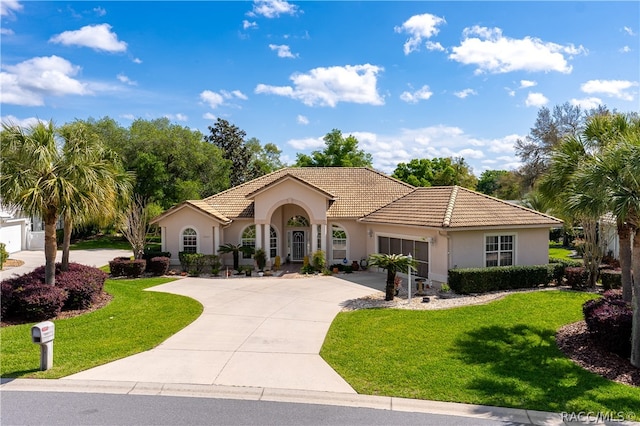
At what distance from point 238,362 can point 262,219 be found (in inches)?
A: 580

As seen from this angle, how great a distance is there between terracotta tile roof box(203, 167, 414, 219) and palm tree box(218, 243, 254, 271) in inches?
76.4

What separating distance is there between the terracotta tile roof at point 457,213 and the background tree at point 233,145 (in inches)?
1490

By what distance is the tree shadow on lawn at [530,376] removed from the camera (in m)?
7.36

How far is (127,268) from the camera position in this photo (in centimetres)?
2181

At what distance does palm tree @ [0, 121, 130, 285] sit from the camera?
13.0 meters

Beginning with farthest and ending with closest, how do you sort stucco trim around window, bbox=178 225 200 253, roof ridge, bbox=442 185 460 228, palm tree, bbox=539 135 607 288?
stucco trim around window, bbox=178 225 200 253, roof ridge, bbox=442 185 460 228, palm tree, bbox=539 135 607 288

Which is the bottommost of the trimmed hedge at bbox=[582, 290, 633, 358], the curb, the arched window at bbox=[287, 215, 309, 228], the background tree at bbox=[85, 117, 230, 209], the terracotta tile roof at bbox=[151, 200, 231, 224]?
the curb

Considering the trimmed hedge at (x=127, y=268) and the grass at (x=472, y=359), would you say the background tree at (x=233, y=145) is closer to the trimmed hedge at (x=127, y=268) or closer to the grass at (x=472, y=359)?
the trimmed hedge at (x=127, y=268)

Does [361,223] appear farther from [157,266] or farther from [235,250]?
A: [157,266]

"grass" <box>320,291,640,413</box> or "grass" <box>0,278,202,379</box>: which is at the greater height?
"grass" <box>0,278,202,379</box>

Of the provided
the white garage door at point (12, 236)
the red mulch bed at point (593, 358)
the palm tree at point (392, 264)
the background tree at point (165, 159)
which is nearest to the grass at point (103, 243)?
the white garage door at point (12, 236)

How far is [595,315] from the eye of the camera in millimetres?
10164

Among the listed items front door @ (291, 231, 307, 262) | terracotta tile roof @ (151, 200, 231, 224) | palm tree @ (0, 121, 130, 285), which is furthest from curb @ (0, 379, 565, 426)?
front door @ (291, 231, 307, 262)

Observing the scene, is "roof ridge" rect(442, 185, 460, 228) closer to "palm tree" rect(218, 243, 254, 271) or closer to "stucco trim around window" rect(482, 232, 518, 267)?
"stucco trim around window" rect(482, 232, 518, 267)
